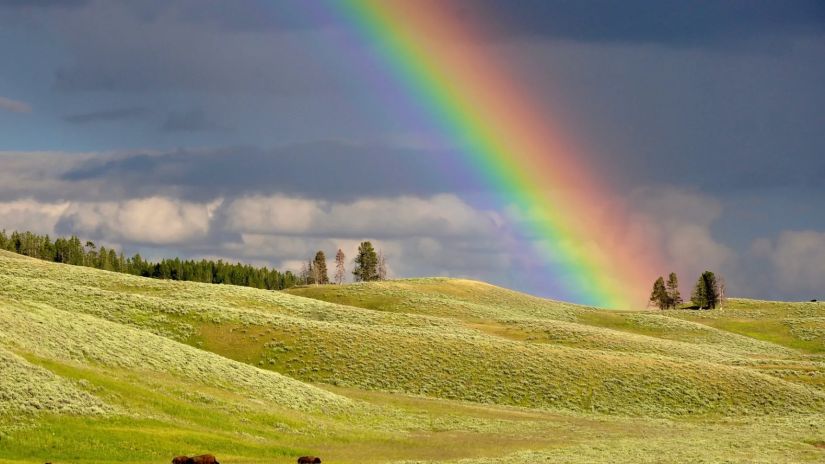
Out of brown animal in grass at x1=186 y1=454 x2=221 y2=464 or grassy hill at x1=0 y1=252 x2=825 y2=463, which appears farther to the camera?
grassy hill at x1=0 y1=252 x2=825 y2=463

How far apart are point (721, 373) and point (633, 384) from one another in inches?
430

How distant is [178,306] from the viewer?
92.5 m

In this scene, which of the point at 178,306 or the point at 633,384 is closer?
the point at 633,384

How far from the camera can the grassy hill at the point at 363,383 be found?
48469 millimetres

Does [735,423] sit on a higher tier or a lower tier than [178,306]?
lower

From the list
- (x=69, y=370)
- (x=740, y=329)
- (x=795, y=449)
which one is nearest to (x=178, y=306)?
(x=69, y=370)

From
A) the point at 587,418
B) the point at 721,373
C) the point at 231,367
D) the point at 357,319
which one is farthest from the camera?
the point at 357,319

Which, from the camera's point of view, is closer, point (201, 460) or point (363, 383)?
point (201, 460)

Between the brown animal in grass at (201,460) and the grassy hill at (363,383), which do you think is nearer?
the brown animal in grass at (201,460)

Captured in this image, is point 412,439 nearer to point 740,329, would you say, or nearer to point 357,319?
point 357,319

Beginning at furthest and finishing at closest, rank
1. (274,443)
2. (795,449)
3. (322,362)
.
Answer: (322,362)
(795,449)
(274,443)

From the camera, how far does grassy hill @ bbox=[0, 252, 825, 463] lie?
48469mm

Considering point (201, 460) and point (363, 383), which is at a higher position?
point (363, 383)

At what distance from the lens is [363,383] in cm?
8031
